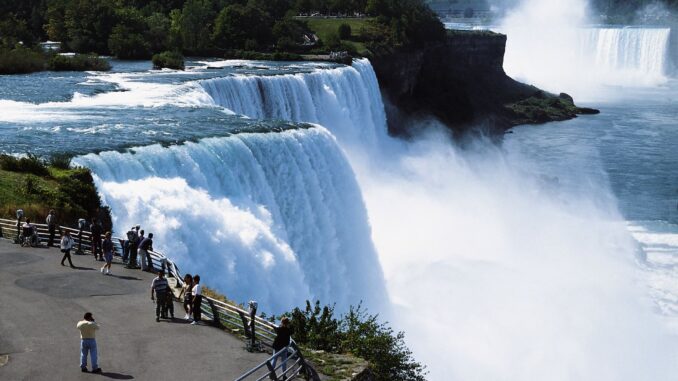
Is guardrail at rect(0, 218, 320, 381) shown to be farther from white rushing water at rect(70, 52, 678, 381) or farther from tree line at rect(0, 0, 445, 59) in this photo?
tree line at rect(0, 0, 445, 59)

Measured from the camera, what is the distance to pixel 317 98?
167ft

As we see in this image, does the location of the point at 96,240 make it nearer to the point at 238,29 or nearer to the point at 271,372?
the point at 271,372

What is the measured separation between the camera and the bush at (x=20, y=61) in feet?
178

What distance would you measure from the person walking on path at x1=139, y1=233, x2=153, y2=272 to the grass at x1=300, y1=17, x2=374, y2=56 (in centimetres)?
5212

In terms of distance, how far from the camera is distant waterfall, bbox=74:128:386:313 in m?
24.5

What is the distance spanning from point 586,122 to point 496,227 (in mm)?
37321

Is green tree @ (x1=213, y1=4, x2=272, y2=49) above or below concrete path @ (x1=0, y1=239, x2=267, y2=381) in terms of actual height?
above

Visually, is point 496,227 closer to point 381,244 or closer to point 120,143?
point 381,244

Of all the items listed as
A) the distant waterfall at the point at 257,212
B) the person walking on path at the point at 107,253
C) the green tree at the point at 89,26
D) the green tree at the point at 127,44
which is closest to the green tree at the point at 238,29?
the green tree at the point at 127,44

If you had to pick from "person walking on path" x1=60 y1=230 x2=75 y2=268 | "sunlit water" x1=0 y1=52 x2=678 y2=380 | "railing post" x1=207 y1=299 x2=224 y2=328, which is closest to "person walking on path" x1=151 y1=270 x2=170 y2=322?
"railing post" x1=207 y1=299 x2=224 y2=328

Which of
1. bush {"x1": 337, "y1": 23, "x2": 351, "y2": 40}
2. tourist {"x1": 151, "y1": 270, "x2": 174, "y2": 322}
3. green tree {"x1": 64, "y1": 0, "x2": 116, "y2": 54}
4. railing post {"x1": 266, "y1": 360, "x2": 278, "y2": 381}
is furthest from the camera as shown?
bush {"x1": 337, "y1": 23, "x2": 351, "y2": 40}

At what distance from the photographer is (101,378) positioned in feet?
47.4

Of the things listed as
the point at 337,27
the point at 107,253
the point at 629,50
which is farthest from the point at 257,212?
the point at 629,50

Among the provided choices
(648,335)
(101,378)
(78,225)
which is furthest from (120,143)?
(648,335)
